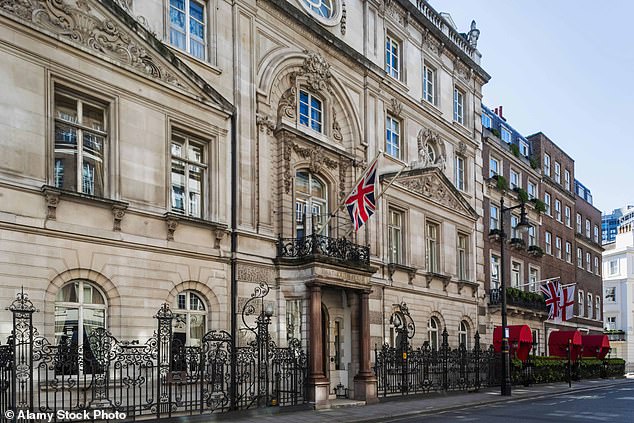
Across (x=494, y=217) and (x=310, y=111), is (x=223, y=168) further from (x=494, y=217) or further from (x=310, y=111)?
(x=494, y=217)

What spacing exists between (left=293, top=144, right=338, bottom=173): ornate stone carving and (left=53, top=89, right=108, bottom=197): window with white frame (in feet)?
24.7

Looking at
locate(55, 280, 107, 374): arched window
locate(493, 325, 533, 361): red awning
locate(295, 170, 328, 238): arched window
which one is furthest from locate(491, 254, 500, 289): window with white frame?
locate(55, 280, 107, 374): arched window

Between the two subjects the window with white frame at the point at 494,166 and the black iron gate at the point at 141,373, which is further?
the window with white frame at the point at 494,166

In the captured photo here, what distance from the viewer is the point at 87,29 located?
17.3 m

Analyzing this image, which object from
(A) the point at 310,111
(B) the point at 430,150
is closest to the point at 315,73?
(A) the point at 310,111

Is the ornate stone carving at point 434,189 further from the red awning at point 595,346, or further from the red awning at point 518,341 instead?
the red awning at point 595,346

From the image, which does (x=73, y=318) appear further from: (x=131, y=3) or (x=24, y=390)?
(x=131, y=3)

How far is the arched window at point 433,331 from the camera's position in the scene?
31.2m

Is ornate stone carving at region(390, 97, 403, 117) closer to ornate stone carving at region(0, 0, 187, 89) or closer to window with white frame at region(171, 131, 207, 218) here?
window with white frame at region(171, 131, 207, 218)

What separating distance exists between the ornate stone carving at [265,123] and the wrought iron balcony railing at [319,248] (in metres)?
3.45

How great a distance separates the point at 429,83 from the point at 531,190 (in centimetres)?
1596

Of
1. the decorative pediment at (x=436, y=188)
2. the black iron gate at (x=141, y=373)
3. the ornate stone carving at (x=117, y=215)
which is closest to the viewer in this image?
the black iron gate at (x=141, y=373)

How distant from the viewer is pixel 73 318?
1642 centimetres

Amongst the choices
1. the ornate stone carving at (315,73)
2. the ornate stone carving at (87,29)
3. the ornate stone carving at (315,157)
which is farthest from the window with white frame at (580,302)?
the ornate stone carving at (87,29)
